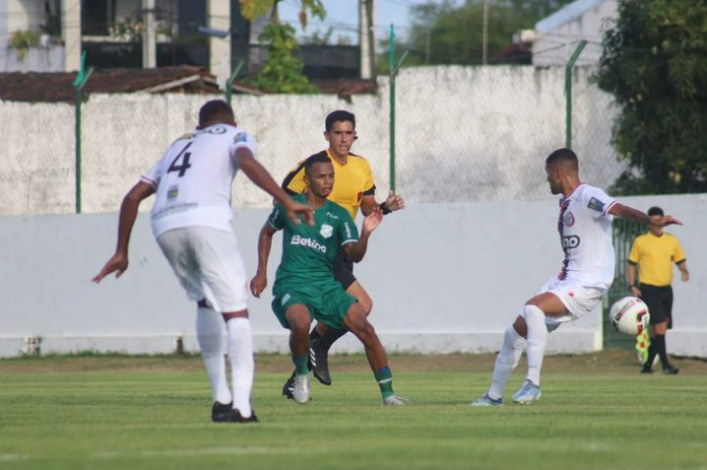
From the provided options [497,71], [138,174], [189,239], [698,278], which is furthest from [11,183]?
[189,239]

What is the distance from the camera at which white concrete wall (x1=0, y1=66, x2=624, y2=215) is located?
1056 inches

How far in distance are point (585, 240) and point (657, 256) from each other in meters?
10.4

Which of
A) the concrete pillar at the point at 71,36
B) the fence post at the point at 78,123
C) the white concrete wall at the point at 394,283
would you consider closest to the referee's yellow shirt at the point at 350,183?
the white concrete wall at the point at 394,283

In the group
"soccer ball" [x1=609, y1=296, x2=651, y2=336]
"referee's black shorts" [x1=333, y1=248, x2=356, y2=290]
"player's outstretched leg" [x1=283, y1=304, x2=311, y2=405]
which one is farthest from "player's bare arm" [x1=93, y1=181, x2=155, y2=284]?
"soccer ball" [x1=609, y1=296, x2=651, y2=336]

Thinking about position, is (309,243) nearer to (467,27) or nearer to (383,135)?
(383,135)

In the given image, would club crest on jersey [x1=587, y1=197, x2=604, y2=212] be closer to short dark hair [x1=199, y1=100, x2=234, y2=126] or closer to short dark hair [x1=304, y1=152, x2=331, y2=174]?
short dark hair [x1=304, y1=152, x2=331, y2=174]

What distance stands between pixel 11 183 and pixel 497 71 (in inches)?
380

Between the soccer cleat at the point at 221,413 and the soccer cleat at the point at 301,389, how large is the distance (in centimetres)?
297

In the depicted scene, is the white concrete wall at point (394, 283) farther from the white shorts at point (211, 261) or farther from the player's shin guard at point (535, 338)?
the white shorts at point (211, 261)

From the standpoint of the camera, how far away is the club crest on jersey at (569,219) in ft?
39.8

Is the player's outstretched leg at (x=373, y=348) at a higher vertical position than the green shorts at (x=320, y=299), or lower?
lower

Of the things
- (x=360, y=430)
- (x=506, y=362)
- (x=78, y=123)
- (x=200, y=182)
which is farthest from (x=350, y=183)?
(x=78, y=123)

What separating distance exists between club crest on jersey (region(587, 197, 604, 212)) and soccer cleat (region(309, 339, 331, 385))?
2775mm

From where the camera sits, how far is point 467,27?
94.4 m
